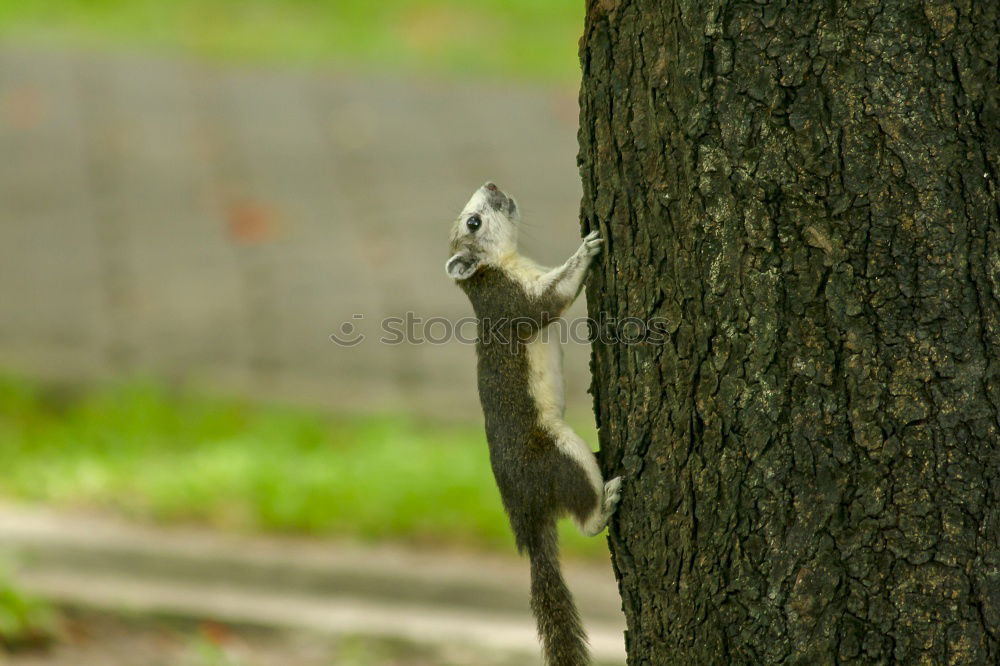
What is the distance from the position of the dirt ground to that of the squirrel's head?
1.70 metres

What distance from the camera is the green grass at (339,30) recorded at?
1168cm

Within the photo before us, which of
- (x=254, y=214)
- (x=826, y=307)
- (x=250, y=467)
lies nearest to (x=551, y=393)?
(x=826, y=307)

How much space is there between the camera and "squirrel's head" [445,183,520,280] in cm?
380

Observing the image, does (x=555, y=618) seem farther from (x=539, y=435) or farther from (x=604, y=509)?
(x=539, y=435)

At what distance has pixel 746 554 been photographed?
2785mm

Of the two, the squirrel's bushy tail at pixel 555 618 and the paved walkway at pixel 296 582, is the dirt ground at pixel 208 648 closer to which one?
the paved walkway at pixel 296 582

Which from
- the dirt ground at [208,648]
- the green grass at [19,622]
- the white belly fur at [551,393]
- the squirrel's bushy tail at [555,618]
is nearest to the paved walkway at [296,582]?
the dirt ground at [208,648]

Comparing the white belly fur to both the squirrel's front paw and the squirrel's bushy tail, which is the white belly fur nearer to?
the squirrel's bushy tail

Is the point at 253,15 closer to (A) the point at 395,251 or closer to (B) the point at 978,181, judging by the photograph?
(A) the point at 395,251

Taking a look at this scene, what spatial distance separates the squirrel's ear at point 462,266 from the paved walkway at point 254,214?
323 centimetres

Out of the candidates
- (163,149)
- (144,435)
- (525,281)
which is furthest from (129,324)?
(525,281)

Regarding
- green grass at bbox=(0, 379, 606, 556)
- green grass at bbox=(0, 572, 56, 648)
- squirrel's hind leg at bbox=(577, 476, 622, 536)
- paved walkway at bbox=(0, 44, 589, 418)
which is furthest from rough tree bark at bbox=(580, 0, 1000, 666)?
paved walkway at bbox=(0, 44, 589, 418)

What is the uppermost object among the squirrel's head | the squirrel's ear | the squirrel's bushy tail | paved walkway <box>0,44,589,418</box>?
paved walkway <box>0,44,589,418</box>

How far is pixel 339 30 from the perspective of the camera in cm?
1246
